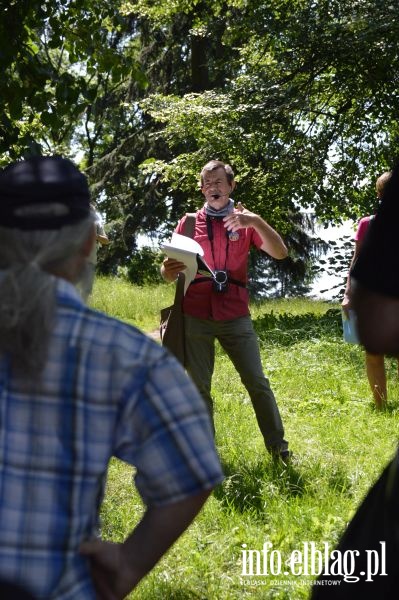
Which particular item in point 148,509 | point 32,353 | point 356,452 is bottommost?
point 356,452

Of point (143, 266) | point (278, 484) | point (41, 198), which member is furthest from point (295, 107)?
point (41, 198)

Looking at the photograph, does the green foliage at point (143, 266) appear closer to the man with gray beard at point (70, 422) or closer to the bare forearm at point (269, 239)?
the bare forearm at point (269, 239)

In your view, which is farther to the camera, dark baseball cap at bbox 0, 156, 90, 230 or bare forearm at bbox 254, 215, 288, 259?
bare forearm at bbox 254, 215, 288, 259

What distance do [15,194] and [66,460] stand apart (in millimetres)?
565

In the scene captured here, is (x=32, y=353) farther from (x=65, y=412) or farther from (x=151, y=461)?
(x=151, y=461)

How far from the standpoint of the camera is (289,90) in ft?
47.1

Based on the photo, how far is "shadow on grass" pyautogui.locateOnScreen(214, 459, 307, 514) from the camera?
4.93m

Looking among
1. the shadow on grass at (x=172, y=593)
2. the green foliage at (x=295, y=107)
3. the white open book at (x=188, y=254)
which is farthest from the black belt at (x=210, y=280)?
the green foliage at (x=295, y=107)

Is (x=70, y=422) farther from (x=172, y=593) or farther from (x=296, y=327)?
(x=296, y=327)

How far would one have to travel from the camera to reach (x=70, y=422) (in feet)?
5.30

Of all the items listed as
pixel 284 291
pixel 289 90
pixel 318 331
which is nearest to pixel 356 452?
pixel 318 331

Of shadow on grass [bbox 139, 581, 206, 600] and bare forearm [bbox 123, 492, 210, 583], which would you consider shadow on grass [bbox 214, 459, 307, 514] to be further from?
bare forearm [bbox 123, 492, 210, 583]

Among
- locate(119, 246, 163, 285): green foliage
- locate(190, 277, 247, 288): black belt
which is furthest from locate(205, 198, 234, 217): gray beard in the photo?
locate(119, 246, 163, 285): green foliage

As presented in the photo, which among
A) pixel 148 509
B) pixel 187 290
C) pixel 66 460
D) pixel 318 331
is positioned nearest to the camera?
pixel 66 460
